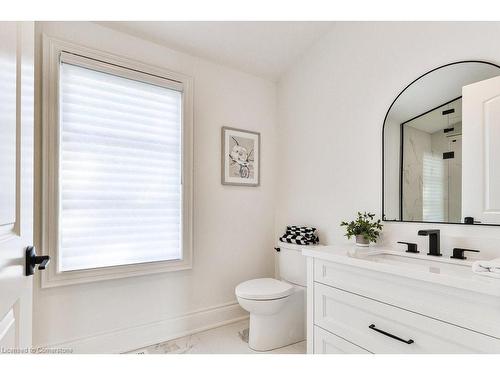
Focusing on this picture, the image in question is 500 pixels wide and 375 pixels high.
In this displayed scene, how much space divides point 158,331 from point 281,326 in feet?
3.04

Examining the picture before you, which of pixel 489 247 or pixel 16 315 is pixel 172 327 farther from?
pixel 489 247

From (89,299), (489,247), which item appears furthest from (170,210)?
(489,247)

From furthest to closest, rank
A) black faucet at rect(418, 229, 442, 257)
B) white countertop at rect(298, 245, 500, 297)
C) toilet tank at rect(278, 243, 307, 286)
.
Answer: toilet tank at rect(278, 243, 307, 286) < black faucet at rect(418, 229, 442, 257) < white countertop at rect(298, 245, 500, 297)

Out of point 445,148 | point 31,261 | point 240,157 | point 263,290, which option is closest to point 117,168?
point 240,157

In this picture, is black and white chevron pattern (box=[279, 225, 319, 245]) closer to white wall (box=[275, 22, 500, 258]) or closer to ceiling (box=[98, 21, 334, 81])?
white wall (box=[275, 22, 500, 258])

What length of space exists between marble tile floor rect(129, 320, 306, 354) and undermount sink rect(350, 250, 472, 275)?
922 mm

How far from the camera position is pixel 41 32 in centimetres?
178

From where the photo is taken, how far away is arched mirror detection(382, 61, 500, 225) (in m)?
1.44

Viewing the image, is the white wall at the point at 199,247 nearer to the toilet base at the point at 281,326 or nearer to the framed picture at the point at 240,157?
the framed picture at the point at 240,157

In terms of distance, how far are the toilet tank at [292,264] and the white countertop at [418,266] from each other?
1.73 feet

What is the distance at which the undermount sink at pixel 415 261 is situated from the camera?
4.28 ft

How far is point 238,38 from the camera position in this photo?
226 centimetres

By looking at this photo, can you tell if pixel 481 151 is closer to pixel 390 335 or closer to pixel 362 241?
pixel 362 241

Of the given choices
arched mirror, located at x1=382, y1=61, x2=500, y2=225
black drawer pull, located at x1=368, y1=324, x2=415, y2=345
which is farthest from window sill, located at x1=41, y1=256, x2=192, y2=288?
arched mirror, located at x1=382, y1=61, x2=500, y2=225
